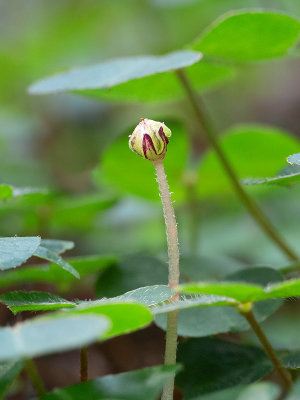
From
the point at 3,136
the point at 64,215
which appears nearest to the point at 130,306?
the point at 64,215

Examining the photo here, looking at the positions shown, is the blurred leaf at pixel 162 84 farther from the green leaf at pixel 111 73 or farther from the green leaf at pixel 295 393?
the green leaf at pixel 295 393

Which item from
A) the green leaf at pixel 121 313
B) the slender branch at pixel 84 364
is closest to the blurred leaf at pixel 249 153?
the slender branch at pixel 84 364

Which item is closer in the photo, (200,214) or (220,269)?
(220,269)

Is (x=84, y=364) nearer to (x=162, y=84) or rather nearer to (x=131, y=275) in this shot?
(x=131, y=275)

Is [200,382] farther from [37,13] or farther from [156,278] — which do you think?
[37,13]

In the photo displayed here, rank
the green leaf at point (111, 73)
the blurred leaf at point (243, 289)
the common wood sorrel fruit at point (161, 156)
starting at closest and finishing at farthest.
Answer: the blurred leaf at point (243, 289)
the common wood sorrel fruit at point (161, 156)
the green leaf at point (111, 73)

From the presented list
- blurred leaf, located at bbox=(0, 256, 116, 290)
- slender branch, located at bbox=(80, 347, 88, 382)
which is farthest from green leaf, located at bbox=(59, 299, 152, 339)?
blurred leaf, located at bbox=(0, 256, 116, 290)
